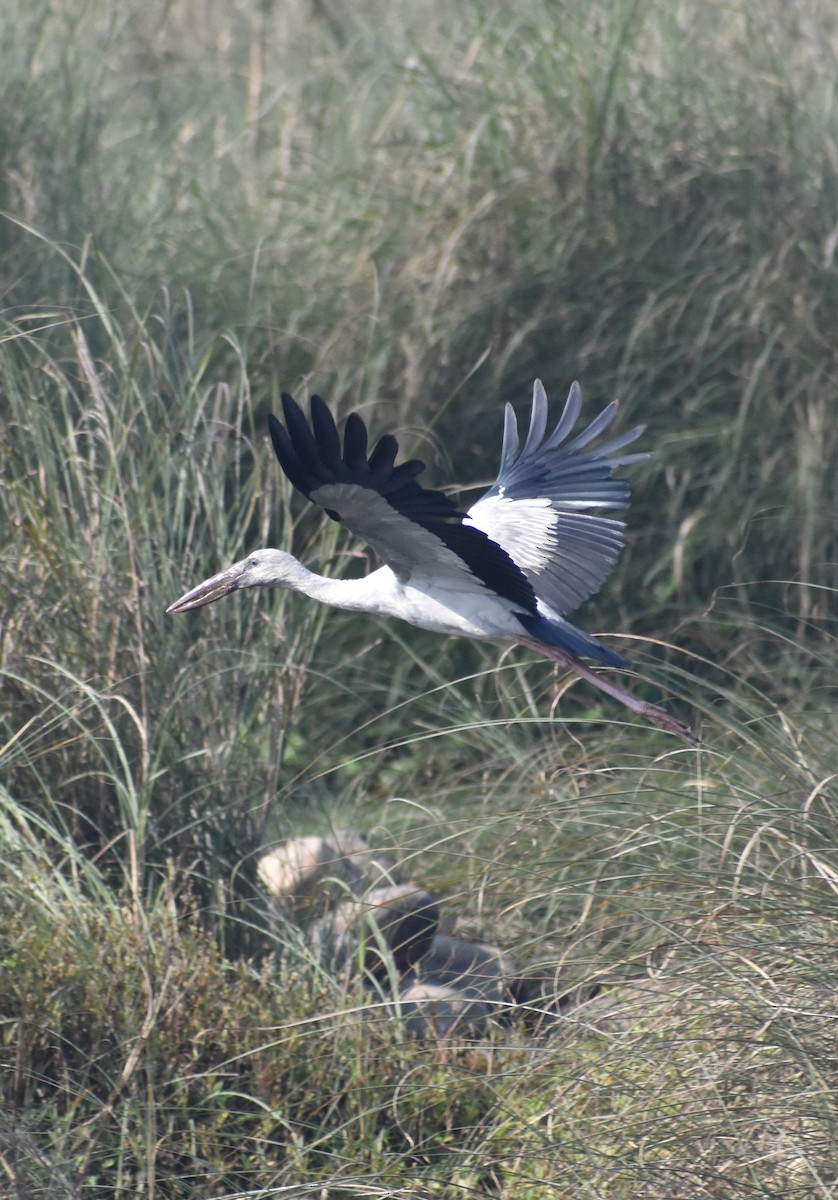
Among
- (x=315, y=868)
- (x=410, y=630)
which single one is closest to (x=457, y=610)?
(x=315, y=868)

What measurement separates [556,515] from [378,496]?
4.04 ft

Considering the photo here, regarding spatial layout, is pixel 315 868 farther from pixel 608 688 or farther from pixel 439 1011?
pixel 608 688

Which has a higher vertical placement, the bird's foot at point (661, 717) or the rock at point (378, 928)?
the bird's foot at point (661, 717)

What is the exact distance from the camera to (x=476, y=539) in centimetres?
352

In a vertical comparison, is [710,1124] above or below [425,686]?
above

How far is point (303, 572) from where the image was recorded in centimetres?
404

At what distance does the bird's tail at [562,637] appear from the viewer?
3.97 m

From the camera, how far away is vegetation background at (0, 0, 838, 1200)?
329cm

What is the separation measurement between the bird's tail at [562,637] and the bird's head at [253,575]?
1.90 ft

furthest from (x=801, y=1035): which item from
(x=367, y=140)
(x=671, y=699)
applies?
(x=367, y=140)

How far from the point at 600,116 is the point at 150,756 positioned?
3547 millimetres

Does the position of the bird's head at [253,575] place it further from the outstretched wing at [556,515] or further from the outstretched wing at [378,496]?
the outstretched wing at [556,515]

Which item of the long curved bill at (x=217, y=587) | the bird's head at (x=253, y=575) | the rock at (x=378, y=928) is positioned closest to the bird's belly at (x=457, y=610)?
the bird's head at (x=253, y=575)

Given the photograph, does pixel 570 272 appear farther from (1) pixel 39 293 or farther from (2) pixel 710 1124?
(2) pixel 710 1124
